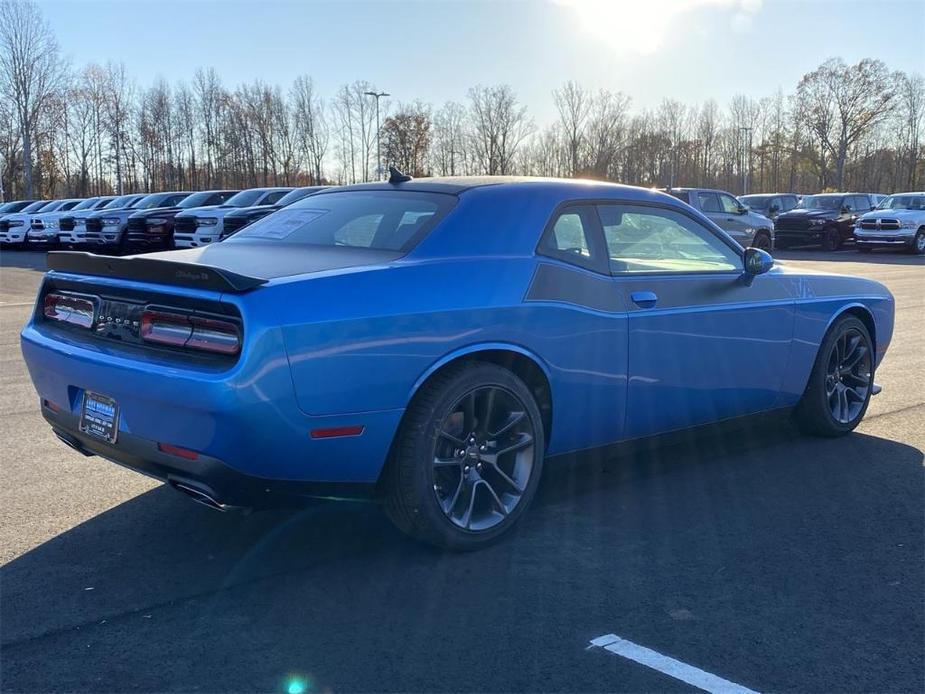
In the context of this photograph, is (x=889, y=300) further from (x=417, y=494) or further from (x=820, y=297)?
(x=417, y=494)

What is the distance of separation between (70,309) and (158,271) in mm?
754

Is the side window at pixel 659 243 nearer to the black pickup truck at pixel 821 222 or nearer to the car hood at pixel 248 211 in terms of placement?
the car hood at pixel 248 211

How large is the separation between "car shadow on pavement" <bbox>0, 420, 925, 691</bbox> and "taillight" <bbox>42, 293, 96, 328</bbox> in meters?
0.92

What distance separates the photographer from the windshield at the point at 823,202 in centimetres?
2850

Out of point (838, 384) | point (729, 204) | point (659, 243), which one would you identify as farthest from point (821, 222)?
point (659, 243)

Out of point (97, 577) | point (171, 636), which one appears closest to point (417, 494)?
point (171, 636)

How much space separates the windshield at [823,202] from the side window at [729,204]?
702 cm

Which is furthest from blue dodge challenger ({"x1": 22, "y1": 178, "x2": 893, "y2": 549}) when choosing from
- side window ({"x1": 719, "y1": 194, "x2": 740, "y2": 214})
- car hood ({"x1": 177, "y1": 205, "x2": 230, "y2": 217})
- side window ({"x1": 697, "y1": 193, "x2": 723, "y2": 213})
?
side window ({"x1": 719, "y1": 194, "x2": 740, "y2": 214})

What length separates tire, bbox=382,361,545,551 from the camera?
3502 mm

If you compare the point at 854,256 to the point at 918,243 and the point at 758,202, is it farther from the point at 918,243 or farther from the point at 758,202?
the point at 758,202

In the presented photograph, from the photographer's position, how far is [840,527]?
4078 mm

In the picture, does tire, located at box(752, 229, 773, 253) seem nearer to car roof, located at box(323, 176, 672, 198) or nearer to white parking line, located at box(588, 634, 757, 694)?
car roof, located at box(323, 176, 672, 198)

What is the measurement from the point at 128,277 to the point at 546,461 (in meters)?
1.92

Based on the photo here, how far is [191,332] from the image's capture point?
327cm
